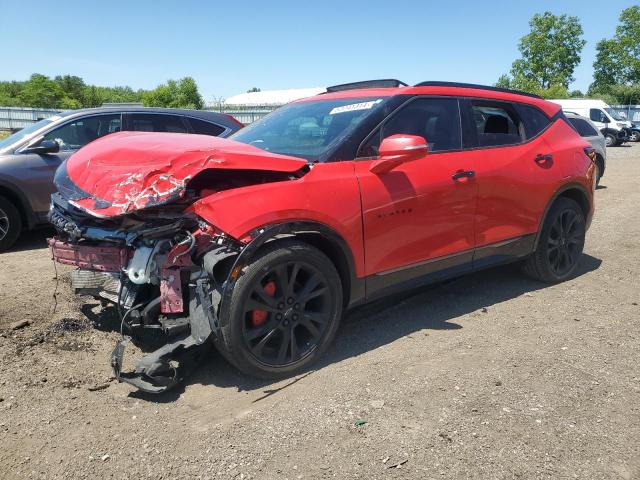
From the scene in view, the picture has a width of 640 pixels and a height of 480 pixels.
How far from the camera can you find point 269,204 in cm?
303

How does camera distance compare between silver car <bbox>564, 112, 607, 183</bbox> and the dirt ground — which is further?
silver car <bbox>564, 112, 607, 183</bbox>

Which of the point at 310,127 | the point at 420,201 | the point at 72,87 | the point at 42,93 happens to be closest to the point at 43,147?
the point at 310,127

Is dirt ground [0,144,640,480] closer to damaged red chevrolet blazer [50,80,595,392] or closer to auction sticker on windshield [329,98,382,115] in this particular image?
damaged red chevrolet blazer [50,80,595,392]

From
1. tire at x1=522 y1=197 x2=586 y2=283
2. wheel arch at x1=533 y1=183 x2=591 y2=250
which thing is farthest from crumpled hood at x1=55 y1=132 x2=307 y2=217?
tire at x1=522 y1=197 x2=586 y2=283

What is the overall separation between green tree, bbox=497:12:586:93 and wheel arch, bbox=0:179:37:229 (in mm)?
68440

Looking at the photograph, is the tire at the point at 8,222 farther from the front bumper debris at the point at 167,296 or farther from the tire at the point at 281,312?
the tire at the point at 281,312

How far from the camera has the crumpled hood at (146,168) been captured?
2904mm

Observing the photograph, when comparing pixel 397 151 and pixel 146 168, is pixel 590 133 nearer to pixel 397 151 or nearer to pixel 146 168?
pixel 397 151

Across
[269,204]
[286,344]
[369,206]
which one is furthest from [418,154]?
[286,344]

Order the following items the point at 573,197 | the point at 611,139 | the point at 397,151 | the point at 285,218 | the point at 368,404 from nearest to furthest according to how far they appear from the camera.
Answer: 1. the point at 368,404
2. the point at 285,218
3. the point at 397,151
4. the point at 573,197
5. the point at 611,139

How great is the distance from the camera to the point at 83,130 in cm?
670

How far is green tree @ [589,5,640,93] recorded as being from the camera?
60.0 meters

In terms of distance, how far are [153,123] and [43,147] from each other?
1414mm

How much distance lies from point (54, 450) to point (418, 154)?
8.92 feet
